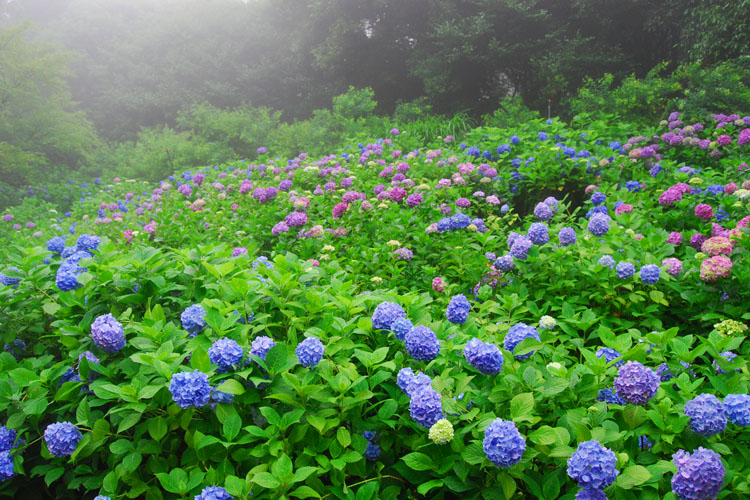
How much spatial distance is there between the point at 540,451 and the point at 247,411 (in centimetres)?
79

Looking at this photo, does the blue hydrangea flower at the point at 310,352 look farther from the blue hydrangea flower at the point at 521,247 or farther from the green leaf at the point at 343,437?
the blue hydrangea flower at the point at 521,247

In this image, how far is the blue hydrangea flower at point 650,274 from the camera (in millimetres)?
1975

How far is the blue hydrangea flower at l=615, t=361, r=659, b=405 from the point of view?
1.10 m

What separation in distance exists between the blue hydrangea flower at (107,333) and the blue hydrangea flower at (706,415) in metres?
1.54

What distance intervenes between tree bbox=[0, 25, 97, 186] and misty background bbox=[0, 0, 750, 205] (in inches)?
1.4

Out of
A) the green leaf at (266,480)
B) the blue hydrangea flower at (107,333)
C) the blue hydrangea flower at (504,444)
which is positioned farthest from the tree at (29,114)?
the blue hydrangea flower at (504,444)

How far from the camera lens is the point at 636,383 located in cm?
111

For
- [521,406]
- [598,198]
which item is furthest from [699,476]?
[598,198]

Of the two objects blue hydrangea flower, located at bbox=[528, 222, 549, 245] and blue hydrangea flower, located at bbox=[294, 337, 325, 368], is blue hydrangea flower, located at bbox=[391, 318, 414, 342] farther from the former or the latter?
blue hydrangea flower, located at bbox=[528, 222, 549, 245]

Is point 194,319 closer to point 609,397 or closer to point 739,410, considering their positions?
point 609,397

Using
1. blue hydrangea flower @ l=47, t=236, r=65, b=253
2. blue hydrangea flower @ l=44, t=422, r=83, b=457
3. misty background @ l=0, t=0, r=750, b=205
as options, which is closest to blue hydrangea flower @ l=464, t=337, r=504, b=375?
blue hydrangea flower @ l=44, t=422, r=83, b=457

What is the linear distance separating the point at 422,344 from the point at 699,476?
2.15ft

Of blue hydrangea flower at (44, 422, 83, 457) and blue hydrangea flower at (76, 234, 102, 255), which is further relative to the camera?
blue hydrangea flower at (76, 234, 102, 255)

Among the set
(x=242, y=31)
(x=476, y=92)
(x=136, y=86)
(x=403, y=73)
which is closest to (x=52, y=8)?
(x=136, y=86)
